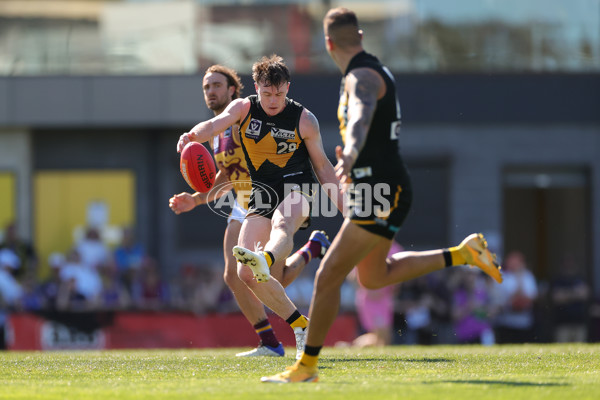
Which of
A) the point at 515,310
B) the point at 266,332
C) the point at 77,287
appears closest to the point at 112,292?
the point at 77,287

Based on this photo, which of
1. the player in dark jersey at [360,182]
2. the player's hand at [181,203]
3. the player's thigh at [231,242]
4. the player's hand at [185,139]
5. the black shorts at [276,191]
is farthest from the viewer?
the player's thigh at [231,242]

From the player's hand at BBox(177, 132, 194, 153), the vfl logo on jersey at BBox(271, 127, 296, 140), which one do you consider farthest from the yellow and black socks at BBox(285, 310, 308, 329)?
the player's hand at BBox(177, 132, 194, 153)

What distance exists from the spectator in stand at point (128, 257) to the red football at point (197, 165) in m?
9.30

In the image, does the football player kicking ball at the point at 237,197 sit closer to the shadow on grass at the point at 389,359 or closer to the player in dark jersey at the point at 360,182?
the shadow on grass at the point at 389,359

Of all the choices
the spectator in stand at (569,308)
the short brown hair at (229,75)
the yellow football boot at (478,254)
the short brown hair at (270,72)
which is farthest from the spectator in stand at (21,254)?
the yellow football boot at (478,254)

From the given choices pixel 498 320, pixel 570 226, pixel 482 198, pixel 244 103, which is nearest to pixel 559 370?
pixel 244 103

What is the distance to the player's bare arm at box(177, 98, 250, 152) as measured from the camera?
7816mm

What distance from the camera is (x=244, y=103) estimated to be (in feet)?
27.8

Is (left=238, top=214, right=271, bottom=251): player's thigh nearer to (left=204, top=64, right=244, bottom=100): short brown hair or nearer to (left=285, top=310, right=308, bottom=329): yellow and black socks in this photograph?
(left=285, top=310, right=308, bottom=329): yellow and black socks

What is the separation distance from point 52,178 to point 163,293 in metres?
5.06

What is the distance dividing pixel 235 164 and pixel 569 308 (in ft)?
32.8

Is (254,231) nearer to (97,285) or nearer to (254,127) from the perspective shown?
Result: (254,127)

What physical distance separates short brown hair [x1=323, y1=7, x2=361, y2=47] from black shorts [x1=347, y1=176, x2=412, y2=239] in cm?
91

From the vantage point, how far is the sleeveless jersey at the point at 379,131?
21.5 feet
